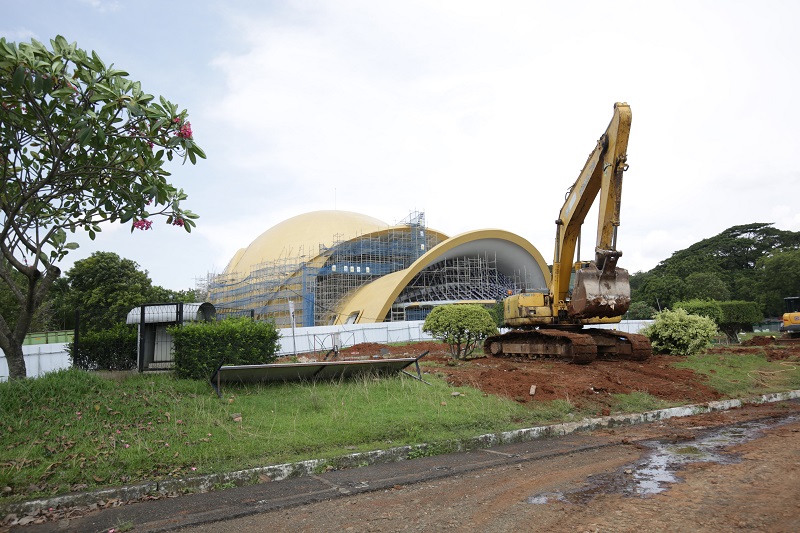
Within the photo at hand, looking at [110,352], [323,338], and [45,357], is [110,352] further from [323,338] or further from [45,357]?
[323,338]

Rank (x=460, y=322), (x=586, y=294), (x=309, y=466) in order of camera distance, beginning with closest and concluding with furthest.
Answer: (x=309, y=466), (x=586, y=294), (x=460, y=322)

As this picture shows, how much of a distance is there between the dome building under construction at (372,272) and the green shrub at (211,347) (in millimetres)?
30150

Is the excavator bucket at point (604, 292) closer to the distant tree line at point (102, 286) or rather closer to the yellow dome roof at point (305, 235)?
the distant tree line at point (102, 286)

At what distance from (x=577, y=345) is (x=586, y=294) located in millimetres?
1896

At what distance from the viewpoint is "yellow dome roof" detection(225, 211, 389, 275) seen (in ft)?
162

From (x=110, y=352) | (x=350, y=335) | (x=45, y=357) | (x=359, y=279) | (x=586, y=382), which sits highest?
(x=359, y=279)

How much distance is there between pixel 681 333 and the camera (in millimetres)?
16125

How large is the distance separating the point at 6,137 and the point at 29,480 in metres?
4.34

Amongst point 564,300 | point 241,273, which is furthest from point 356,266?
point 564,300

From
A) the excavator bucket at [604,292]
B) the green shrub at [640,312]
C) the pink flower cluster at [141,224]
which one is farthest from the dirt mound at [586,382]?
the green shrub at [640,312]

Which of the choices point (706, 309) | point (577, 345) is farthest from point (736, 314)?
point (577, 345)

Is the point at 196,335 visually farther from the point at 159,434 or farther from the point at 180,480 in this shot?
the point at 180,480

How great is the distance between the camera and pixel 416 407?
7922 mm

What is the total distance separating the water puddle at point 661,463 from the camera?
4.68 metres
